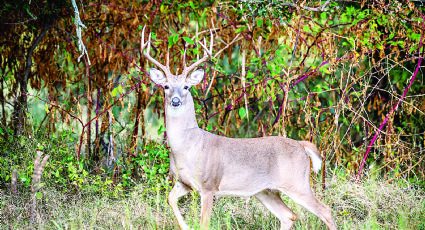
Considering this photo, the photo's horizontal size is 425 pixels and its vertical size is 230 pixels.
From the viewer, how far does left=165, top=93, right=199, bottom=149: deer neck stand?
4.32 meters

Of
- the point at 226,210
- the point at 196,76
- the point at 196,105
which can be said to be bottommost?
the point at 226,210

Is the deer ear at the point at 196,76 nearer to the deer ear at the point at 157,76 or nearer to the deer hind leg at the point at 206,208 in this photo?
the deer ear at the point at 157,76

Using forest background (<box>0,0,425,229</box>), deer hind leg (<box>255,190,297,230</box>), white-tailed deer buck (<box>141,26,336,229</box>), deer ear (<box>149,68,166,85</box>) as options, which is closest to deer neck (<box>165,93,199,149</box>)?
white-tailed deer buck (<box>141,26,336,229</box>)

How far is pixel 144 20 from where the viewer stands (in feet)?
20.2

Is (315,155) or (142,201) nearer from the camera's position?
(315,155)

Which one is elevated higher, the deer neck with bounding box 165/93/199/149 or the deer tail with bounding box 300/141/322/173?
the deer neck with bounding box 165/93/199/149

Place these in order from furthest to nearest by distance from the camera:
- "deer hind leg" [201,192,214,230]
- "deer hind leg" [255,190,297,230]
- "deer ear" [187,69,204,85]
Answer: "deer ear" [187,69,204,85]
"deer hind leg" [255,190,297,230]
"deer hind leg" [201,192,214,230]

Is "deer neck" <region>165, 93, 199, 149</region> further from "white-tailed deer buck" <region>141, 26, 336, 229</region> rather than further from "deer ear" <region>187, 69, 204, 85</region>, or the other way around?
"deer ear" <region>187, 69, 204, 85</region>

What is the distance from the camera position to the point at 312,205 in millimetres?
4293

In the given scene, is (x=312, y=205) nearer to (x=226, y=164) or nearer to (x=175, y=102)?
(x=226, y=164)

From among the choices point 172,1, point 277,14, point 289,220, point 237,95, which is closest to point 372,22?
point 277,14

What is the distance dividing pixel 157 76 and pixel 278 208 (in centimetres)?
150

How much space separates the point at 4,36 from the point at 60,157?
5.81 feet

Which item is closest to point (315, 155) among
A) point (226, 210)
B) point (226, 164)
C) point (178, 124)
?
point (226, 164)
